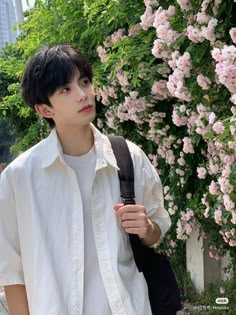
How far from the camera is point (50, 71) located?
55.0 inches

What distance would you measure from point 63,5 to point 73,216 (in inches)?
124

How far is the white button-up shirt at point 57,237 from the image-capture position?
135 centimetres

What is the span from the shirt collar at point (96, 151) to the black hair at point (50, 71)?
11 cm

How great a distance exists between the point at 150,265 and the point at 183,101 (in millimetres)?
1669

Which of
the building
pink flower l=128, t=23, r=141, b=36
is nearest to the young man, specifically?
pink flower l=128, t=23, r=141, b=36

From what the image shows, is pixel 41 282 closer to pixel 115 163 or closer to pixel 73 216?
pixel 73 216

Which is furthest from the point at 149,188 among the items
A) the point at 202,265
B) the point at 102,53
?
the point at 202,265

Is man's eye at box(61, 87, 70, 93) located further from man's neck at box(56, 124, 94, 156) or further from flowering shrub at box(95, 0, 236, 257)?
flowering shrub at box(95, 0, 236, 257)

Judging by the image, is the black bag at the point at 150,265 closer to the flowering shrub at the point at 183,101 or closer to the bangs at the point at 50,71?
the bangs at the point at 50,71

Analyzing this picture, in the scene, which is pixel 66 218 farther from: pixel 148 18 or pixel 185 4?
pixel 148 18

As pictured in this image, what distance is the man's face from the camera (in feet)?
4.56

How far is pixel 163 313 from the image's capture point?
4.92ft

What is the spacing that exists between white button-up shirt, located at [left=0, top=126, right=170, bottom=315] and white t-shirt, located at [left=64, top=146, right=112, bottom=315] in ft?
0.06

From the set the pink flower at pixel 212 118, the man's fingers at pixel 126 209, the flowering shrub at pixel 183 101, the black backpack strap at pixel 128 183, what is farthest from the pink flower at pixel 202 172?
the man's fingers at pixel 126 209
